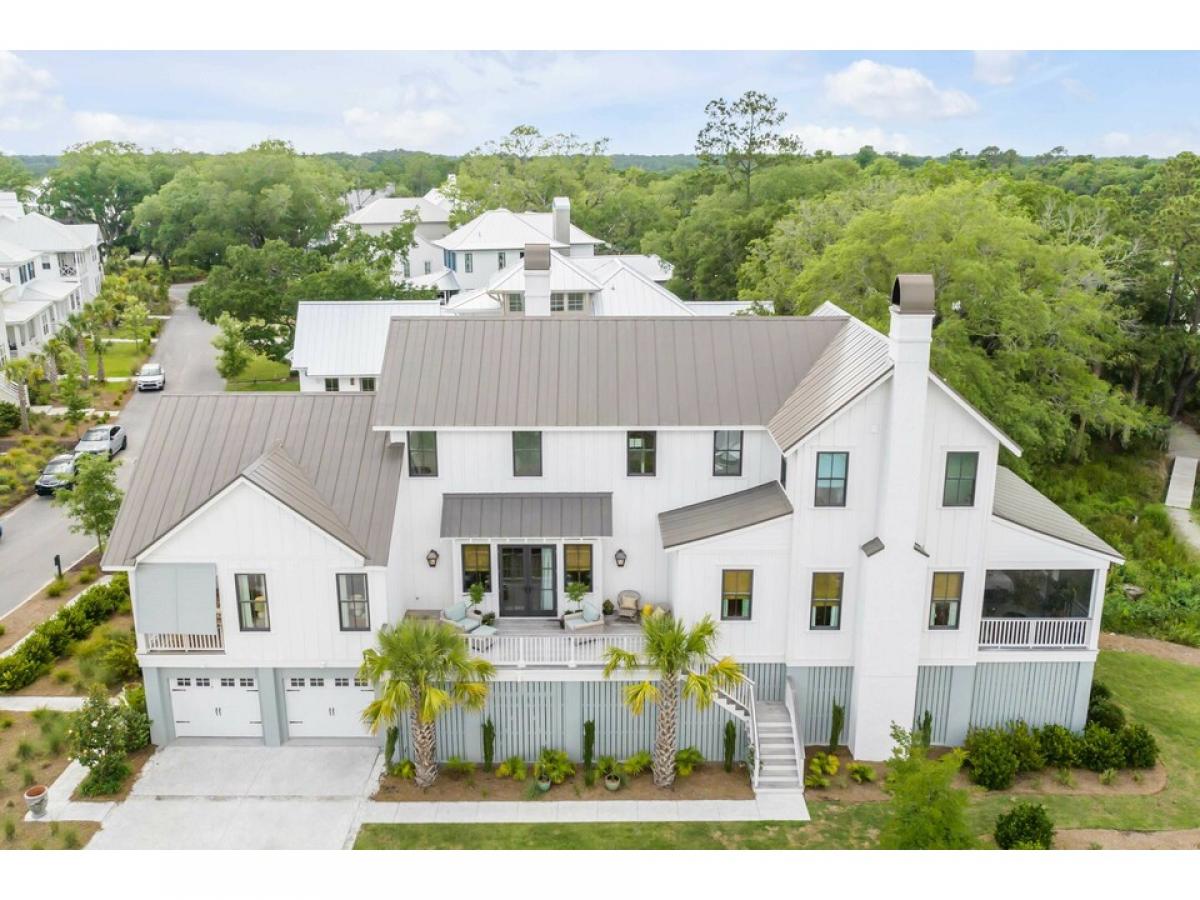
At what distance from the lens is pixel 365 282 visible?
56031 mm

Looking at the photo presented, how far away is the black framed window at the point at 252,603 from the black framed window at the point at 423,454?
4.45m

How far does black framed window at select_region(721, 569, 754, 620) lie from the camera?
23.6 metres

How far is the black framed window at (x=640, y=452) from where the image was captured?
2492cm

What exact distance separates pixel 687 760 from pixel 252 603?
Result: 35.7 ft

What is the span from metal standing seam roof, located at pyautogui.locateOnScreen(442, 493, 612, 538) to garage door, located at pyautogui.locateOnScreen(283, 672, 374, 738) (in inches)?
172

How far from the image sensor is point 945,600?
23516 millimetres

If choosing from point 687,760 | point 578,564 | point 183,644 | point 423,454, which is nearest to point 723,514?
point 578,564

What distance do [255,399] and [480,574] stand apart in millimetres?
7429

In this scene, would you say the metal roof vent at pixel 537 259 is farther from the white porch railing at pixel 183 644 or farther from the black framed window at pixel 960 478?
the white porch railing at pixel 183 644

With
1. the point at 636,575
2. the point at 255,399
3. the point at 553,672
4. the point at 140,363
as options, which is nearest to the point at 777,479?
the point at 636,575

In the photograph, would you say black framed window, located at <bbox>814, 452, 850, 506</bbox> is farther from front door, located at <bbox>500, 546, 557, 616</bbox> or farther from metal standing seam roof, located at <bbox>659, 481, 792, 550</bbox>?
front door, located at <bbox>500, 546, 557, 616</bbox>

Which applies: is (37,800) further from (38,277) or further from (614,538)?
(38,277)
